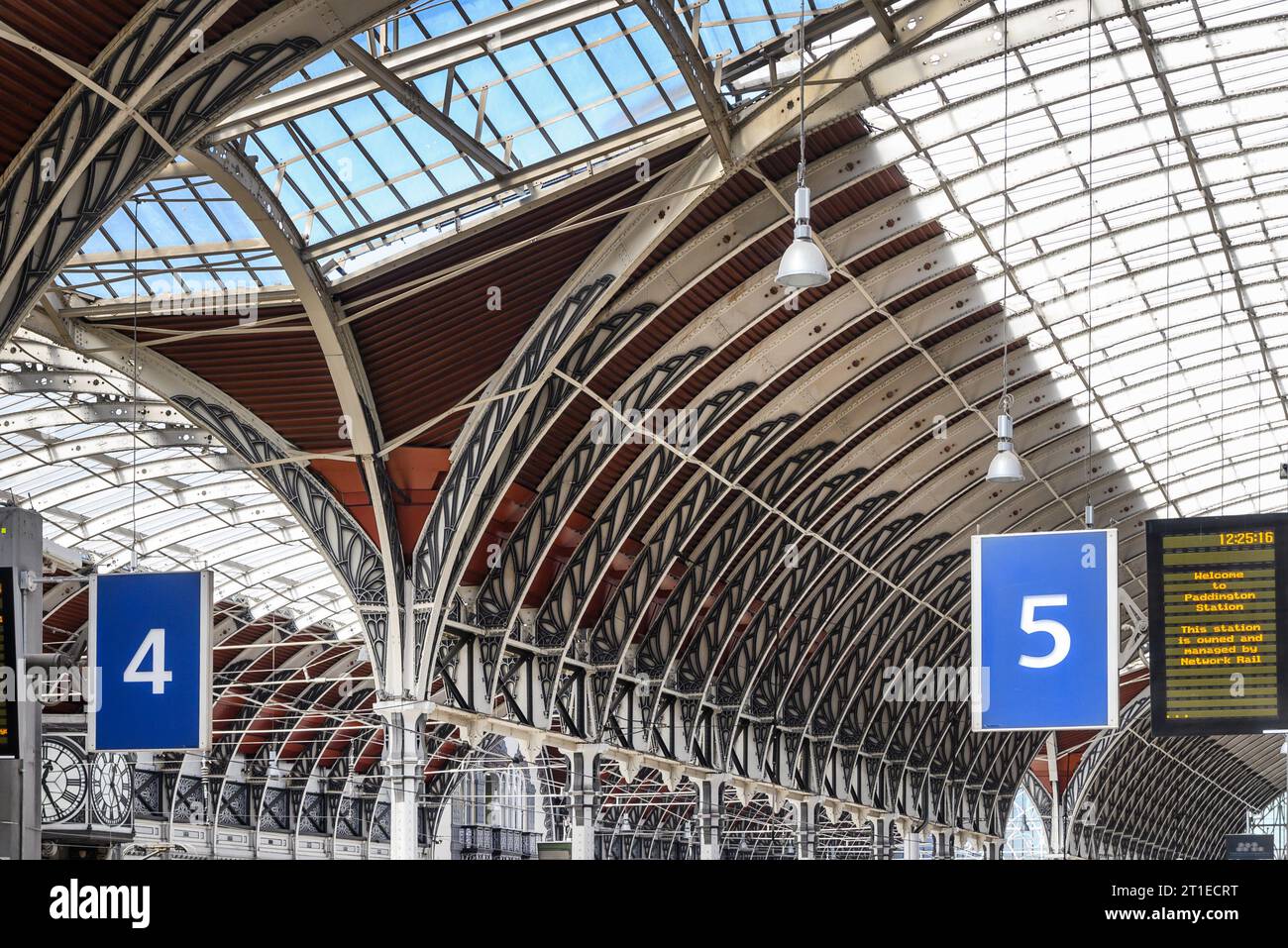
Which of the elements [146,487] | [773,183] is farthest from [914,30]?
[146,487]

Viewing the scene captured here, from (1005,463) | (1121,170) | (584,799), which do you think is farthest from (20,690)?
(1121,170)

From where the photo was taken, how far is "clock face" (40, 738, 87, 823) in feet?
102

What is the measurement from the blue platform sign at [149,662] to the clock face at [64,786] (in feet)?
36.7

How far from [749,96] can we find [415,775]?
14.8 m

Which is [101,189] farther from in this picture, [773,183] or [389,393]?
[773,183]

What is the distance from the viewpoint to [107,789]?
31.7 metres

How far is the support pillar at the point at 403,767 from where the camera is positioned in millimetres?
32031

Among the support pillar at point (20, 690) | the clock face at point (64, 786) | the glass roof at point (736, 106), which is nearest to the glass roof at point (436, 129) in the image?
the glass roof at point (736, 106)

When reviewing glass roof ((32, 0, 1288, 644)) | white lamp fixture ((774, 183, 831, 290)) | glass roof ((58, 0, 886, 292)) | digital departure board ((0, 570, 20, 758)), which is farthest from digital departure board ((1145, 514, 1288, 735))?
digital departure board ((0, 570, 20, 758))

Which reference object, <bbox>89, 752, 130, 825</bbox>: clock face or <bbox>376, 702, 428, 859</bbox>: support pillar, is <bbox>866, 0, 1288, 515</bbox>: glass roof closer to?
<bbox>376, 702, 428, 859</bbox>: support pillar

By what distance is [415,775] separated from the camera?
32188mm

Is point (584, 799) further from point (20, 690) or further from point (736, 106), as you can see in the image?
point (20, 690)

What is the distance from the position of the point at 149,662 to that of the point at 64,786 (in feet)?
41.4

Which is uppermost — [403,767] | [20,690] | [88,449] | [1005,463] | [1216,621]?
[88,449]
